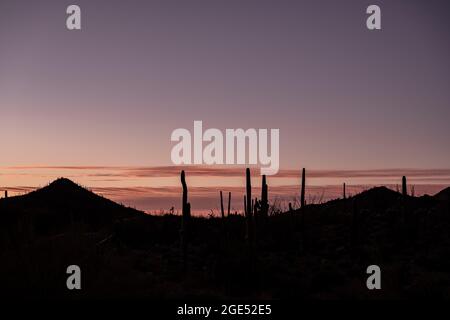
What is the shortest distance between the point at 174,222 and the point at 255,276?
12.0 metres

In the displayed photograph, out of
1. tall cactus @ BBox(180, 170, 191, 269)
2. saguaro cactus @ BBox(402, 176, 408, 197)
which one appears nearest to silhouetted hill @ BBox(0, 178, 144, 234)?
tall cactus @ BBox(180, 170, 191, 269)

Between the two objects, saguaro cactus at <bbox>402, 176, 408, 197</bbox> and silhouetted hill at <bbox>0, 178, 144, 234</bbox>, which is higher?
saguaro cactus at <bbox>402, 176, 408, 197</bbox>

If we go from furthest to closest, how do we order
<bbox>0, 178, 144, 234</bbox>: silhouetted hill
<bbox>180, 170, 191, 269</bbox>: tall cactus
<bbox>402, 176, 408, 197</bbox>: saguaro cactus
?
<bbox>0, 178, 144, 234</bbox>: silhouetted hill → <bbox>402, 176, 408, 197</bbox>: saguaro cactus → <bbox>180, 170, 191, 269</bbox>: tall cactus

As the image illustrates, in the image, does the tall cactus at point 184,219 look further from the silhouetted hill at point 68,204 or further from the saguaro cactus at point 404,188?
the silhouetted hill at point 68,204

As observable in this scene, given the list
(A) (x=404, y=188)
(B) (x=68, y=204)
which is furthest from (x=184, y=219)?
(B) (x=68, y=204)

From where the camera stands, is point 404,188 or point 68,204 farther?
point 68,204

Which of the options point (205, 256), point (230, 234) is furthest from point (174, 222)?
point (205, 256)

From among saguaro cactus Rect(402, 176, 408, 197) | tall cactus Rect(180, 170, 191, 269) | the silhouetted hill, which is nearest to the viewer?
tall cactus Rect(180, 170, 191, 269)

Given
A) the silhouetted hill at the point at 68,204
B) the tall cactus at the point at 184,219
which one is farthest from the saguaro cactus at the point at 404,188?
the silhouetted hill at the point at 68,204

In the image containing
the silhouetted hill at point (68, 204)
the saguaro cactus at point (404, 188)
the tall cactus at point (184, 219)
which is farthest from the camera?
the silhouetted hill at point (68, 204)

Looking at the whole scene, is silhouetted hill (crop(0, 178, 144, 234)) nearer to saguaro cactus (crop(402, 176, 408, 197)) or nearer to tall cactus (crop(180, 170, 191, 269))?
tall cactus (crop(180, 170, 191, 269))

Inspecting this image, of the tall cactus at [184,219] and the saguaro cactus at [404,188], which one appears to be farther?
the saguaro cactus at [404,188]

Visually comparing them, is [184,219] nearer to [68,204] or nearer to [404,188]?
[404,188]

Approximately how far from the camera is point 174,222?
3002 cm
